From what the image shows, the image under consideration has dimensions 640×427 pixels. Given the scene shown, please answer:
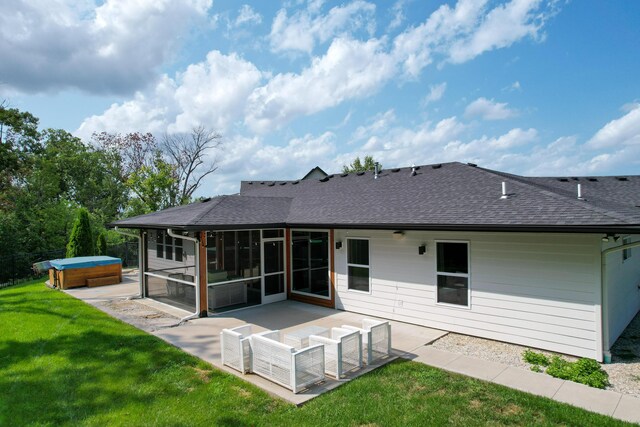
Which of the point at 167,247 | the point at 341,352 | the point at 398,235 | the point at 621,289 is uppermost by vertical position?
the point at 398,235

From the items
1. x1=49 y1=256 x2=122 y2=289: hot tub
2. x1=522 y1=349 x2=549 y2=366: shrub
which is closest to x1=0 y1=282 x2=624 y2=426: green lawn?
x1=522 y1=349 x2=549 y2=366: shrub

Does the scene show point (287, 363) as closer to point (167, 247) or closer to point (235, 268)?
point (235, 268)

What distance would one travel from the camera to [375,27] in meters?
11.2

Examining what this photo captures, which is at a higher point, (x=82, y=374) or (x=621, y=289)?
(x=621, y=289)

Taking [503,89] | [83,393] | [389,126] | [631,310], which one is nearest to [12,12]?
[83,393]

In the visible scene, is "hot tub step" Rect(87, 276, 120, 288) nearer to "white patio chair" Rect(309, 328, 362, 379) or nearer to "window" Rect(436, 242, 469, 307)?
"white patio chair" Rect(309, 328, 362, 379)

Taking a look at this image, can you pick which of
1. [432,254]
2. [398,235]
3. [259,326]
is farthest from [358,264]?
[259,326]

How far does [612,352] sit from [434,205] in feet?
14.0

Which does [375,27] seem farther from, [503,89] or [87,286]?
[87,286]

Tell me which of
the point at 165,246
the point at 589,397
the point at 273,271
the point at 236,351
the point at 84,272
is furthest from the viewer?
the point at 84,272

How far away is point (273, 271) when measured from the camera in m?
10.9

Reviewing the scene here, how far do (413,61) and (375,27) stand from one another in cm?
157

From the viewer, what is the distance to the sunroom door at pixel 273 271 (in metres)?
10.7

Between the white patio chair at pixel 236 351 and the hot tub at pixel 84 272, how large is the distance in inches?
396
